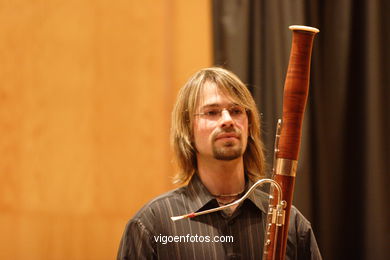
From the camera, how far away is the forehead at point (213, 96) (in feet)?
5.48

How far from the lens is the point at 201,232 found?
1.56 meters

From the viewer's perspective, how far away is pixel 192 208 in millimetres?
1623

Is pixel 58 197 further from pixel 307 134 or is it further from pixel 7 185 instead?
pixel 307 134

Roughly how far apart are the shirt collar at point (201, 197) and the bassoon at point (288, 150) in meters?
0.28

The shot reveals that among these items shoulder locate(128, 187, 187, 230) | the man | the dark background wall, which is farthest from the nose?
the dark background wall

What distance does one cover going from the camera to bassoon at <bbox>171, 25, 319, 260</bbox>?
4.36 ft

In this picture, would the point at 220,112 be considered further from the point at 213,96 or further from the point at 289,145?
the point at 289,145

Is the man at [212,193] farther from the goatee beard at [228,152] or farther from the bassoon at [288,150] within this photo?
the bassoon at [288,150]

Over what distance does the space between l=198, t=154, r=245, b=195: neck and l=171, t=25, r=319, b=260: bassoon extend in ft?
1.00

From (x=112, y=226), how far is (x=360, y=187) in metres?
1.01

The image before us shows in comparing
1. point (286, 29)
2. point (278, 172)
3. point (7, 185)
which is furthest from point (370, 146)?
point (7, 185)

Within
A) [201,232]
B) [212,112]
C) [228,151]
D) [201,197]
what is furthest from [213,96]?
[201,232]

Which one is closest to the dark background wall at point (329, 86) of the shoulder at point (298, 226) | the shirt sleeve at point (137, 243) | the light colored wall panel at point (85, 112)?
the light colored wall panel at point (85, 112)

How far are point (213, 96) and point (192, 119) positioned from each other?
0.31ft
